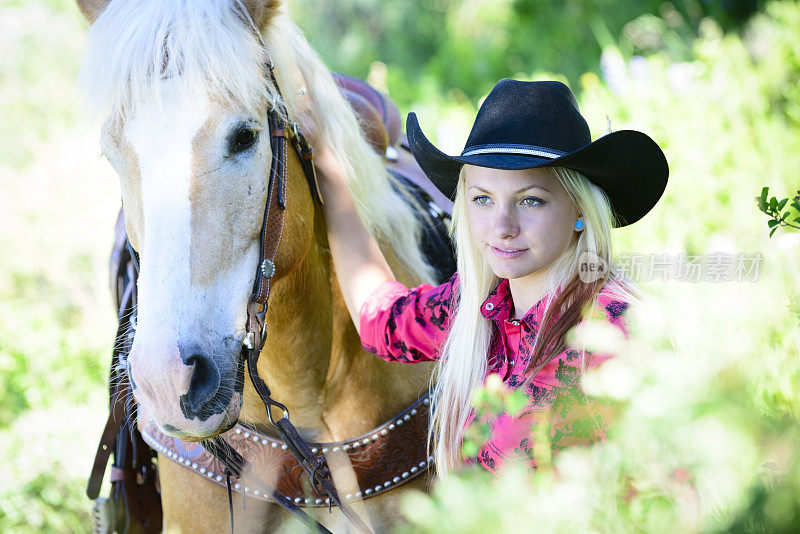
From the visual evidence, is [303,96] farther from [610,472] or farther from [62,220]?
[62,220]

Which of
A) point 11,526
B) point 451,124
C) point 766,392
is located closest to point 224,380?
point 766,392

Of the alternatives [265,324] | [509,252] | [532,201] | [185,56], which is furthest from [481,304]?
[185,56]

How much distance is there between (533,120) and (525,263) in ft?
1.10

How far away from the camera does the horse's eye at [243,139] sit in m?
1.50

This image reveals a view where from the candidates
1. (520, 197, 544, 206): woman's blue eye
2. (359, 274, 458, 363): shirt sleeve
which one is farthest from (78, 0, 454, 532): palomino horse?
(520, 197, 544, 206): woman's blue eye

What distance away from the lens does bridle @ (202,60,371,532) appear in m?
1.51

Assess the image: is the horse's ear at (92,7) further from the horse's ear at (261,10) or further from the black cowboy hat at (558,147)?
the black cowboy hat at (558,147)

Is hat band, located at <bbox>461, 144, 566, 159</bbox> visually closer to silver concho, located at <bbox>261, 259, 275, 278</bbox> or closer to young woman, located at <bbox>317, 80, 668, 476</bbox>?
young woman, located at <bbox>317, 80, 668, 476</bbox>

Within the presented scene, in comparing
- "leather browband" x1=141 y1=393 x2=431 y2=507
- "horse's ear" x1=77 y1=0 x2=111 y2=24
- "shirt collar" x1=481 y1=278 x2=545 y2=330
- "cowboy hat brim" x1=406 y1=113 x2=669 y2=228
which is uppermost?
"horse's ear" x1=77 y1=0 x2=111 y2=24

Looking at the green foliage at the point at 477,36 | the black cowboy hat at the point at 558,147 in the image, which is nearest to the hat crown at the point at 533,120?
the black cowboy hat at the point at 558,147

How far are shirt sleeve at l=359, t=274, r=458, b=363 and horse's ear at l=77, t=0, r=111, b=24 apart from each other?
1003 millimetres

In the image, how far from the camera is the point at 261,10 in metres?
1.64

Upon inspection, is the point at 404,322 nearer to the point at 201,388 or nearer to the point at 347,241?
the point at 347,241

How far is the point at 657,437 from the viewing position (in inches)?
28.0
